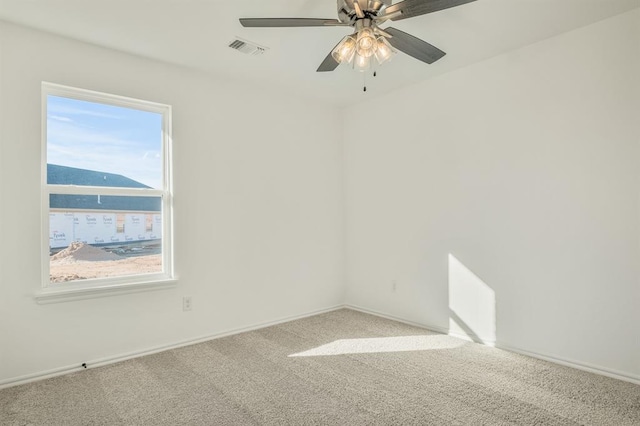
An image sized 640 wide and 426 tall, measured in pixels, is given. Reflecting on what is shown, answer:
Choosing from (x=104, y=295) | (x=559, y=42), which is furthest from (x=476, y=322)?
(x=104, y=295)

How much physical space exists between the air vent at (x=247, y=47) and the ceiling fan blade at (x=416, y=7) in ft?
4.29

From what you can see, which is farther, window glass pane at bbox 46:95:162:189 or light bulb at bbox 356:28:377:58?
window glass pane at bbox 46:95:162:189

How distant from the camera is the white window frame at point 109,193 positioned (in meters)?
2.69

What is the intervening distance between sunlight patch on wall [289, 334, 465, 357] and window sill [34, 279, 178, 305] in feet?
4.32

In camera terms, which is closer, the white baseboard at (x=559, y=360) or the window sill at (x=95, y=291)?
the white baseboard at (x=559, y=360)

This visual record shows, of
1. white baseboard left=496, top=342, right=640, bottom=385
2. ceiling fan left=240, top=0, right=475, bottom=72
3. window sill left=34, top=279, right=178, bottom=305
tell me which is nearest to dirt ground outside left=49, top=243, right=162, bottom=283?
window sill left=34, top=279, right=178, bottom=305

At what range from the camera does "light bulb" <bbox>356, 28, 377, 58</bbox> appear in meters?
1.96

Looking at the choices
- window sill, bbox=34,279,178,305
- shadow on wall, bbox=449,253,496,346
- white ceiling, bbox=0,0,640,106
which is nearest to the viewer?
white ceiling, bbox=0,0,640,106

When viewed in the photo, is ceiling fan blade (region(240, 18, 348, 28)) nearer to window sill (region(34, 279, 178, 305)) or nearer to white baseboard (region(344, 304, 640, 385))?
window sill (region(34, 279, 178, 305))

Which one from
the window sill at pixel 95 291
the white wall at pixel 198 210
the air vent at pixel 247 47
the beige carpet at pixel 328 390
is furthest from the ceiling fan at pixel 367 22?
the window sill at pixel 95 291

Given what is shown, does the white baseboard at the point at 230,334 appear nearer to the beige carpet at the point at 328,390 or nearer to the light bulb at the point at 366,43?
the beige carpet at the point at 328,390

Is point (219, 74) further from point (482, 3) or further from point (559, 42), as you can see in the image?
point (559, 42)

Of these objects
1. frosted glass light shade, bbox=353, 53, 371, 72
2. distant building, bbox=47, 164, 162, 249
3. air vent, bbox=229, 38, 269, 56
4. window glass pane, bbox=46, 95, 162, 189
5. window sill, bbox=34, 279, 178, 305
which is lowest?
window sill, bbox=34, 279, 178, 305

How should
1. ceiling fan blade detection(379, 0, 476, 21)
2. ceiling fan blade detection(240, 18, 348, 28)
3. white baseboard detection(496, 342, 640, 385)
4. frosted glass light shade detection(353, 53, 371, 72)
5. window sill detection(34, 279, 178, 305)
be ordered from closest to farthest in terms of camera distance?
1. ceiling fan blade detection(379, 0, 476, 21)
2. ceiling fan blade detection(240, 18, 348, 28)
3. frosted glass light shade detection(353, 53, 371, 72)
4. white baseboard detection(496, 342, 640, 385)
5. window sill detection(34, 279, 178, 305)
